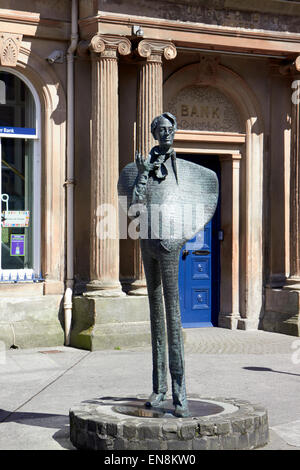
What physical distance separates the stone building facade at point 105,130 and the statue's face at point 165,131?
16.5 ft

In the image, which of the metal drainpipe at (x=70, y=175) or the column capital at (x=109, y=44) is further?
the metal drainpipe at (x=70, y=175)

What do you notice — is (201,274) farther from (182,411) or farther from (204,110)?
(182,411)

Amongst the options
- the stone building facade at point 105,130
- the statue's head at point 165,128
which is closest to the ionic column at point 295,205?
the stone building facade at point 105,130

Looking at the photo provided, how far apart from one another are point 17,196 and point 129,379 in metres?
3.79

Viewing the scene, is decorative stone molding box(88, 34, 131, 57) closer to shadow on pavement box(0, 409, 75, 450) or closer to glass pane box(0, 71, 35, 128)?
glass pane box(0, 71, 35, 128)

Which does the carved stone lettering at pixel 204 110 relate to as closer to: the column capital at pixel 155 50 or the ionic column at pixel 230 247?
the ionic column at pixel 230 247

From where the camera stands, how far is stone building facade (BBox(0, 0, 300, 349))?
11398mm

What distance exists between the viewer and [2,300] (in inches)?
444

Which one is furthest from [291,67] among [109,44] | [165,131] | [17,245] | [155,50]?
[165,131]

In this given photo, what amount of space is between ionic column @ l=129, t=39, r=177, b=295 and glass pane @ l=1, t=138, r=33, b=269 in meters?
1.54

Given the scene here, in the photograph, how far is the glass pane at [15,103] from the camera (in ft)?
38.4

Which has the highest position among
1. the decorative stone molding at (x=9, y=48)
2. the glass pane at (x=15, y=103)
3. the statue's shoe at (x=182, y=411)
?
the decorative stone molding at (x=9, y=48)

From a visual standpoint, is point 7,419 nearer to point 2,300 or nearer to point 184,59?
point 2,300

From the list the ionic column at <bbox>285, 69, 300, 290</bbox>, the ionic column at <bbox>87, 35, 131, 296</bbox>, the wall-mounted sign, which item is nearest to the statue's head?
the ionic column at <bbox>87, 35, 131, 296</bbox>
